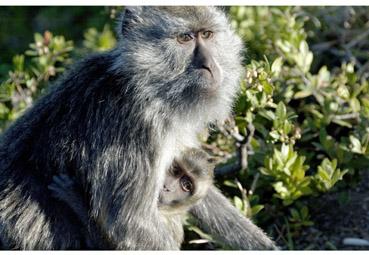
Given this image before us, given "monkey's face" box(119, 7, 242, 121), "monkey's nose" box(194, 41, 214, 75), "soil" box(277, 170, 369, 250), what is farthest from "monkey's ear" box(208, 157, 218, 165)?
"monkey's nose" box(194, 41, 214, 75)

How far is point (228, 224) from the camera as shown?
529cm

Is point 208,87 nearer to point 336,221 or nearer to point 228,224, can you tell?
point 228,224

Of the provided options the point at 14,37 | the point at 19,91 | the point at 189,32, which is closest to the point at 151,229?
the point at 189,32

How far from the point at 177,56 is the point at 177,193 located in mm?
874

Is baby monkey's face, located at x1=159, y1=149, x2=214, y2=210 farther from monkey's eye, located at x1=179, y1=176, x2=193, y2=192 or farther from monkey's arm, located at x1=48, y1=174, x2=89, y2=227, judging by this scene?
monkey's arm, located at x1=48, y1=174, x2=89, y2=227

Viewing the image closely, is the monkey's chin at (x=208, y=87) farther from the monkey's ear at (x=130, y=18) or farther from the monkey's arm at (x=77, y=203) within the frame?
the monkey's arm at (x=77, y=203)

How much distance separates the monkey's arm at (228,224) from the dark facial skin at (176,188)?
41cm

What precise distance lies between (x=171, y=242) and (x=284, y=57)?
2.11 metres

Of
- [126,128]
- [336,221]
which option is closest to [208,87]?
[126,128]

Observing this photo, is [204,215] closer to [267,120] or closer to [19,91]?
[267,120]

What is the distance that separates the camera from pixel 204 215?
5320 mm

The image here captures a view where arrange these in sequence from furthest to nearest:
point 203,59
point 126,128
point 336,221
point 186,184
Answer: point 336,221, point 186,184, point 126,128, point 203,59

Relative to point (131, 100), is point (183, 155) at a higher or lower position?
lower

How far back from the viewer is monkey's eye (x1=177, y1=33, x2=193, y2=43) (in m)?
4.64
